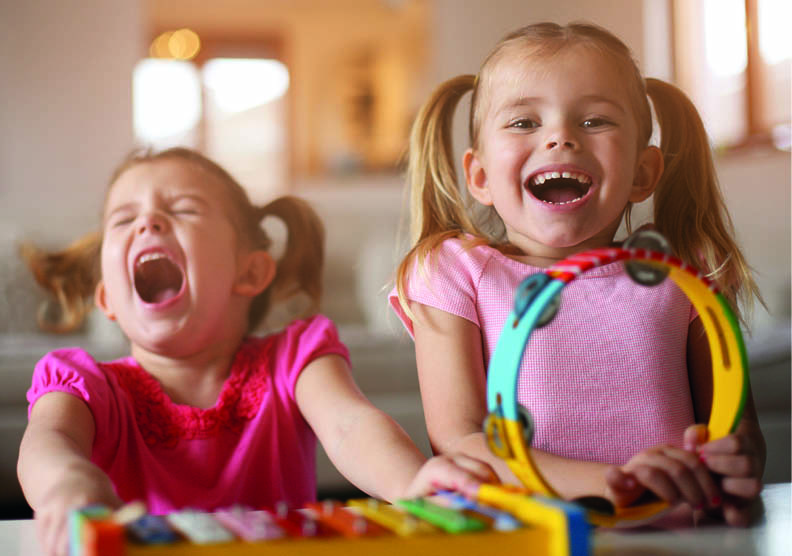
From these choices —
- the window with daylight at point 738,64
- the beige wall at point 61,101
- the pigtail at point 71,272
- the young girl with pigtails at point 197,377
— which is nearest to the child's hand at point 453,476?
the young girl with pigtails at point 197,377

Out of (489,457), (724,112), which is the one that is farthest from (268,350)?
(724,112)

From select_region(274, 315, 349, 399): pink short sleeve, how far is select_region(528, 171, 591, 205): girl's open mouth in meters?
0.30

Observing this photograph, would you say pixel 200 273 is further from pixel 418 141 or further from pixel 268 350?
pixel 418 141

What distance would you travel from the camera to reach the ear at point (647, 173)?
2.74ft

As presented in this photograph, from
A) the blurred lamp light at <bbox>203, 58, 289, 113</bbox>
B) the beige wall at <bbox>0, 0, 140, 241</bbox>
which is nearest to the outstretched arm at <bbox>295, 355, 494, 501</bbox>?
the beige wall at <bbox>0, 0, 140, 241</bbox>

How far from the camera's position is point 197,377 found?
0.92 m

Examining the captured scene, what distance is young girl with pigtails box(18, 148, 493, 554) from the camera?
808mm

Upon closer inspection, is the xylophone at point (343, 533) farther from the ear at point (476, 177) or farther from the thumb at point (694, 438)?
the ear at point (476, 177)

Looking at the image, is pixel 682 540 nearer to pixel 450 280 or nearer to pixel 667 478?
pixel 667 478

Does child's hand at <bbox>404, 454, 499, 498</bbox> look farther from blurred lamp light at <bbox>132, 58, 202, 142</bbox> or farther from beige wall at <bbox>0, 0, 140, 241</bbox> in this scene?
blurred lamp light at <bbox>132, 58, 202, 142</bbox>

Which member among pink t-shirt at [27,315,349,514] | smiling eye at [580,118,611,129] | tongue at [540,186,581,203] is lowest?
pink t-shirt at [27,315,349,514]

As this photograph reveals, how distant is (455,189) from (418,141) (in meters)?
0.07

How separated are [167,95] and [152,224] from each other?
23.8 feet

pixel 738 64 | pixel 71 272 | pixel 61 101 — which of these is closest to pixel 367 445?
pixel 71 272
